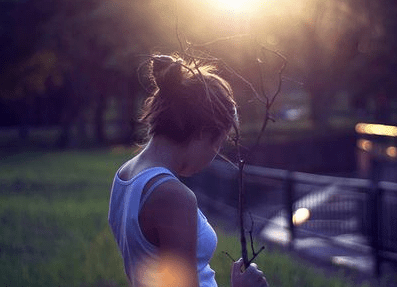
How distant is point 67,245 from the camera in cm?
1192

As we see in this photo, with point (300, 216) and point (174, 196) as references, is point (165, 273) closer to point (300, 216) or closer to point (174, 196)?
point (174, 196)

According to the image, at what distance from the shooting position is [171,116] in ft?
10.2

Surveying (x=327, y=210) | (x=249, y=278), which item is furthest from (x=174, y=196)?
(x=327, y=210)

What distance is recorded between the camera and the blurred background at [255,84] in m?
12.3

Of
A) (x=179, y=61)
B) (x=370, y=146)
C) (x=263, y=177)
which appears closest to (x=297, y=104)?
(x=370, y=146)

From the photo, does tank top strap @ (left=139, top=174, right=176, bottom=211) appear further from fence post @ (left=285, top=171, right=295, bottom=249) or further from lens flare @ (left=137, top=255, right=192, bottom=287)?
fence post @ (left=285, top=171, right=295, bottom=249)

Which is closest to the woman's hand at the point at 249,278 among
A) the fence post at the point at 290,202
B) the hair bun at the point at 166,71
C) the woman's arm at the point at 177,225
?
the woman's arm at the point at 177,225

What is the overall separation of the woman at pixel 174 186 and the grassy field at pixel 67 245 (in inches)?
210

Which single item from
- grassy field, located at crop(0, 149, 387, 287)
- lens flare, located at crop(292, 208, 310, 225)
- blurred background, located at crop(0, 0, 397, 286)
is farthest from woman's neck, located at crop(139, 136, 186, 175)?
lens flare, located at crop(292, 208, 310, 225)

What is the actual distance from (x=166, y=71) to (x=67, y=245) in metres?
8.91

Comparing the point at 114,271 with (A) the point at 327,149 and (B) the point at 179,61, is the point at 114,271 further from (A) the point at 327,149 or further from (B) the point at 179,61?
(A) the point at 327,149

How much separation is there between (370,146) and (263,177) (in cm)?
1254

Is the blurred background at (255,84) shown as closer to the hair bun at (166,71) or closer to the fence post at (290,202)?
the fence post at (290,202)

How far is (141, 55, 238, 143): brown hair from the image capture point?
307 cm
